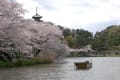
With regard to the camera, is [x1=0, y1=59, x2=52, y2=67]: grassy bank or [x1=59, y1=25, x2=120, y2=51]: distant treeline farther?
[x1=59, y1=25, x2=120, y2=51]: distant treeline

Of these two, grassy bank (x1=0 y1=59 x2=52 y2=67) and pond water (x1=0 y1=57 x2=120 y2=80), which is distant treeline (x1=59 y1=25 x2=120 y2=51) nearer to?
grassy bank (x1=0 y1=59 x2=52 y2=67)

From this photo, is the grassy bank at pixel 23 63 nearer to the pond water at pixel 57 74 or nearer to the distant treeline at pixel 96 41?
the pond water at pixel 57 74

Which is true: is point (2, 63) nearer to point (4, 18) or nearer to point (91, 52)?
point (4, 18)

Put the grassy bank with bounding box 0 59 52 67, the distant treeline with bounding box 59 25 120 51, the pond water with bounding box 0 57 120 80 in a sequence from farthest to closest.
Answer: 1. the distant treeline with bounding box 59 25 120 51
2. the grassy bank with bounding box 0 59 52 67
3. the pond water with bounding box 0 57 120 80

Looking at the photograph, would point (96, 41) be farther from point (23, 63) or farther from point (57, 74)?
point (57, 74)

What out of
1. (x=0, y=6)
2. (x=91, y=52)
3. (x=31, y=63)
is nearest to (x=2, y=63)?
(x=31, y=63)

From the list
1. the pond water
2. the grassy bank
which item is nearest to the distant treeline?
the grassy bank

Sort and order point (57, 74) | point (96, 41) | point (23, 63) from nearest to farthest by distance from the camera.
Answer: point (57, 74) < point (23, 63) < point (96, 41)

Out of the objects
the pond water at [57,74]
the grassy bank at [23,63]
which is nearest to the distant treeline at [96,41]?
the grassy bank at [23,63]

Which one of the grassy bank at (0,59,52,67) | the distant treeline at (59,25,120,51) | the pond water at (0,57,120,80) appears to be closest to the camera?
the pond water at (0,57,120,80)

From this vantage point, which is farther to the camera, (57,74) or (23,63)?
(23,63)

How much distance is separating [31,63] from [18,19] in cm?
834

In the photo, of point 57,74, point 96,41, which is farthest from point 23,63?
point 96,41

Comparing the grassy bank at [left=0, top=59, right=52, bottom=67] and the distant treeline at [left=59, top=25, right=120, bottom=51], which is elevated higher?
the distant treeline at [left=59, top=25, right=120, bottom=51]
